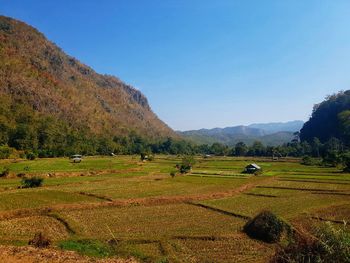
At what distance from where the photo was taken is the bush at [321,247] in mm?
11680

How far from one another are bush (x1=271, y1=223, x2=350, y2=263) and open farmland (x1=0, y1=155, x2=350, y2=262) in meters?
4.80

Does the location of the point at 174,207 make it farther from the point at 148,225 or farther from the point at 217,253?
the point at 217,253

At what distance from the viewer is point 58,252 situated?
19.0 m

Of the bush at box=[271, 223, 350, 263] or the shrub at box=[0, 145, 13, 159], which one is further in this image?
the shrub at box=[0, 145, 13, 159]

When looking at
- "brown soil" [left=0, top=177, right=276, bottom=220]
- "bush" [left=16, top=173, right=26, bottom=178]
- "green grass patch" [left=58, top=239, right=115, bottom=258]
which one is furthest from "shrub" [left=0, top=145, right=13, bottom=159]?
"green grass patch" [left=58, top=239, right=115, bottom=258]

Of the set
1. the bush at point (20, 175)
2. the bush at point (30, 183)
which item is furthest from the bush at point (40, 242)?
the bush at point (20, 175)

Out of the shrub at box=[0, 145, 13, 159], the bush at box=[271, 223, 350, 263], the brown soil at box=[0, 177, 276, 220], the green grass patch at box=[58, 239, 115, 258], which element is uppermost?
the shrub at box=[0, 145, 13, 159]

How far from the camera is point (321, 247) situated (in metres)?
12.2

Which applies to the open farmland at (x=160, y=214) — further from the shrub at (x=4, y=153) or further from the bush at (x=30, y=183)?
the shrub at (x=4, y=153)

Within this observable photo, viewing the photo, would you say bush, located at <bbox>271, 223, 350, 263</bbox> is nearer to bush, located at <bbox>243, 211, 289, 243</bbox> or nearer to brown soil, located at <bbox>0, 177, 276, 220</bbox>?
bush, located at <bbox>243, 211, 289, 243</bbox>

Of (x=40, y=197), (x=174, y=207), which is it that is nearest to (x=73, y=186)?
(x=40, y=197)

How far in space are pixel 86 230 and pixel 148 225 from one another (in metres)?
4.72

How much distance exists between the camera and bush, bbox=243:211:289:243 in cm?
2383

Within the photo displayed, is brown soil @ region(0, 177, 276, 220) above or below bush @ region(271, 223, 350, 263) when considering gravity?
below
